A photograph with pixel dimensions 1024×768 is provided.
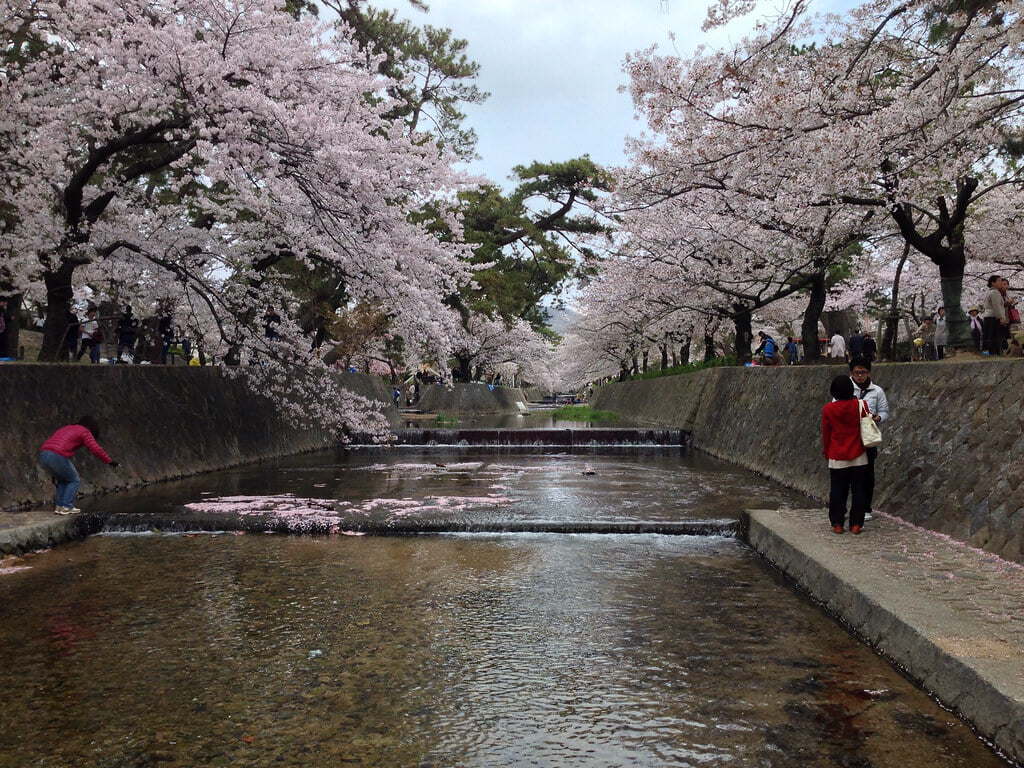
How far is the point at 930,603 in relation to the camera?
4984 millimetres

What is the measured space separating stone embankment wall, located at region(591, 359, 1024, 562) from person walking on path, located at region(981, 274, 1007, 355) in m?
3.65

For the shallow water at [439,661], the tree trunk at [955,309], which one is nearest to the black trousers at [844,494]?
the shallow water at [439,661]

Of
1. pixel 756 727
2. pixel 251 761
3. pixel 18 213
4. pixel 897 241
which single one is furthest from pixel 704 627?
pixel 897 241

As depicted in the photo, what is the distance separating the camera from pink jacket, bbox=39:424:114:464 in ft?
29.0

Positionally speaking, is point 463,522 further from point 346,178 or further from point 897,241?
point 897,241

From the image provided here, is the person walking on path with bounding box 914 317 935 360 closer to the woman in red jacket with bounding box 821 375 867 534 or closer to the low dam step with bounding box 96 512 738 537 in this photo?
the low dam step with bounding box 96 512 738 537

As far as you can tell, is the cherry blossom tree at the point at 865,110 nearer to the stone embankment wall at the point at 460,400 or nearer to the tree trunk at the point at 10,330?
the tree trunk at the point at 10,330

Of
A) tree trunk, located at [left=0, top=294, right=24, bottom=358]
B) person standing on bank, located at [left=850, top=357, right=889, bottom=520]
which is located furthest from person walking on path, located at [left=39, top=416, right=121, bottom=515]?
person standing on bank, located at [left=850, top=357, right=889, bottom=520]

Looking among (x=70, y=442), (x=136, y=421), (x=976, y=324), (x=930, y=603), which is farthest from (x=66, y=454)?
(x=976, y=324)

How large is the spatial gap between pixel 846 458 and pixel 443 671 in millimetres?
4852

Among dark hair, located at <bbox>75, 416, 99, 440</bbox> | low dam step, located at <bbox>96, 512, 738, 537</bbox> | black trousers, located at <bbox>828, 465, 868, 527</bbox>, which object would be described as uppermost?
dark hair, located at <bbox>75, 416, 99, 440</bbox>

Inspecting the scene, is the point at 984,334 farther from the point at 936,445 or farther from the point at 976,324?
the point at 936,445

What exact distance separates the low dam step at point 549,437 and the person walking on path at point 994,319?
9439 millimetres

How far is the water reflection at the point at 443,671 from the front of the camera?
3664 millimetres
